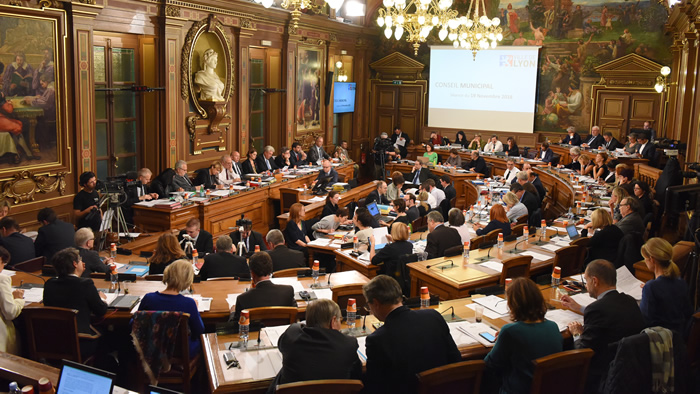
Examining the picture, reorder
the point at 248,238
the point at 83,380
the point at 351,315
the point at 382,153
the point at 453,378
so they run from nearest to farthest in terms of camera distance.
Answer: the point at 83,380
the point at 453,378
the point at 351,315
the point at 248,238
the point at 382,153

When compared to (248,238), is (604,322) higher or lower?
higher

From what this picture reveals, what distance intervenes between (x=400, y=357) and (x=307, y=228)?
5362 mm

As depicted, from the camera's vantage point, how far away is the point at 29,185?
8.59m

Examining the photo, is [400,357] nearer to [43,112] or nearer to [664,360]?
[664,360]

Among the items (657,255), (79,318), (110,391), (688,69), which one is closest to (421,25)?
(688,69)

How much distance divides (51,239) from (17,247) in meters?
0.41

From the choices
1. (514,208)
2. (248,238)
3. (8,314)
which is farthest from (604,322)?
(514,208)

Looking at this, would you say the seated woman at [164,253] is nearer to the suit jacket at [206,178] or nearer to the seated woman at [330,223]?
the seated woman at [330,223]

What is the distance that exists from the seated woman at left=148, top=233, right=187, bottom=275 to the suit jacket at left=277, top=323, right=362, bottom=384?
9.15ft

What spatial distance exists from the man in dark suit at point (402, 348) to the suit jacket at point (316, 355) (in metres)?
0.14

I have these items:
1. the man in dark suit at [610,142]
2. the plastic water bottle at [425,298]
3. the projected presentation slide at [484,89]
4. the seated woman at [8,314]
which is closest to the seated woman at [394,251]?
the plastic water bottle at [425,298]

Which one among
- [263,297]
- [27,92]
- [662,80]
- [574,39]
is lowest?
[263,297]

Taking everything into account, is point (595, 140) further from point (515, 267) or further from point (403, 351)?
point (403, 351)

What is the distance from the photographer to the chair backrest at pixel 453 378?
345 cm
